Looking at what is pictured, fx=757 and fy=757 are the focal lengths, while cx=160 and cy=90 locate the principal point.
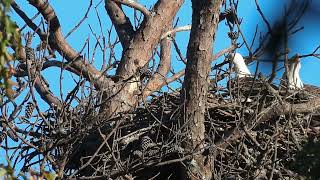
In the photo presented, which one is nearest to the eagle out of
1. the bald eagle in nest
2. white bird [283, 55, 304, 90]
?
the bald eagle in nest

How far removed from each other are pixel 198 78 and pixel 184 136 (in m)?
0.55

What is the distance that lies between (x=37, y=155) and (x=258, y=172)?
2091 mm

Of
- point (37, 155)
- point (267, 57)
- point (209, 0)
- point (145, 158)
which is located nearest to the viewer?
point (267, 57)

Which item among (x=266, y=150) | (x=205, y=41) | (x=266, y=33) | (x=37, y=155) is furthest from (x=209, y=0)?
(x=266, y=33)

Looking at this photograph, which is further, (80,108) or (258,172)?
(80,108)

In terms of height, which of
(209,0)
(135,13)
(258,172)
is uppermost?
(135,13)

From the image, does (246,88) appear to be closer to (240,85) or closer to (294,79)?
(240,85)

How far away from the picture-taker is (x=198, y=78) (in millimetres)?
6523

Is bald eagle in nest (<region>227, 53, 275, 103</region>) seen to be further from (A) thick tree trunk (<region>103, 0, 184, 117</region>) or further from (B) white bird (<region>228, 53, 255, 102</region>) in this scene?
(A) thick tree trunk (<region>103, 0, 184, 117</region>)

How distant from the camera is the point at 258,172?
21.7 feet

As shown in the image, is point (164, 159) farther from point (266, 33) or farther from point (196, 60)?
point (266, 33)

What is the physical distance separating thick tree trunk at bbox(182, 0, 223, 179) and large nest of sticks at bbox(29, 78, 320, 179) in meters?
0.08

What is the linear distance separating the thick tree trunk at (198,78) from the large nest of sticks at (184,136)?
83 mm

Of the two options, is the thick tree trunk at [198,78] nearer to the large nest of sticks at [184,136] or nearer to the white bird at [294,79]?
the large nest of sticks at [184,136]
